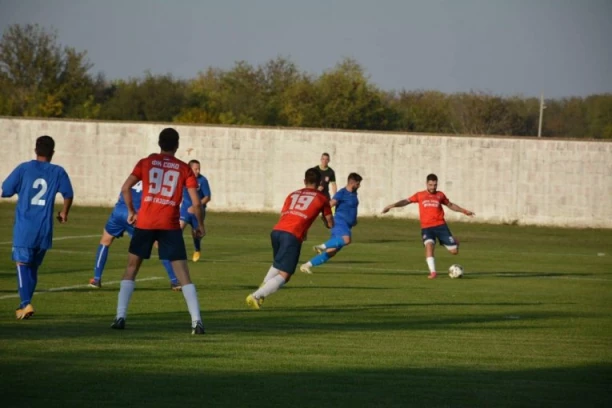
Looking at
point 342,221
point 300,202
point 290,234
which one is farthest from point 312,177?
point 342,221

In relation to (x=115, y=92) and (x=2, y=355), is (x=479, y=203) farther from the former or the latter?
(x=115, y=92)

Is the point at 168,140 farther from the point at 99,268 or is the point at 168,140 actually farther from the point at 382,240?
the point at 382,240

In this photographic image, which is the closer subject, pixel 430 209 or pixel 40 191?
pixel 40 191

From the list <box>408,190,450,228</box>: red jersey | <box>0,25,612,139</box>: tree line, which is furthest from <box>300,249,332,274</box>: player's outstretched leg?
<box>0,25,612,139</box>: tree line

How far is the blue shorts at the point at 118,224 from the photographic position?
17000 millimetres

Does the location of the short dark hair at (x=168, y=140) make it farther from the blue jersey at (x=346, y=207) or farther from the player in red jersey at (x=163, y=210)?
the blue jersey at (x=346, y=207)

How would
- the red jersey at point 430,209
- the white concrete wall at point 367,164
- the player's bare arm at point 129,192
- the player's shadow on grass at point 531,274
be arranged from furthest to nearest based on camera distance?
1. the white concrete wall at point 367,164
2. the player's shadow on grass at point 531,274
3. the red jersey at point 430,209
4. the player's bare arm at point 129,192

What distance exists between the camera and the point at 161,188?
11.6m

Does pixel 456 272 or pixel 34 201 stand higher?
pixel 34 201

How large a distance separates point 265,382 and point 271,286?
546 cm

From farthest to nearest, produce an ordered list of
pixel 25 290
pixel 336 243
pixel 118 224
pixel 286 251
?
1. pixel 336 243
2. pixel 118 224
3. pixel 286 251
4. pixel 25 290

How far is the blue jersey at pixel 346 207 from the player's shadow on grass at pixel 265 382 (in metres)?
11.8

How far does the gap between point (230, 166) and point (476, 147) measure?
343 inches

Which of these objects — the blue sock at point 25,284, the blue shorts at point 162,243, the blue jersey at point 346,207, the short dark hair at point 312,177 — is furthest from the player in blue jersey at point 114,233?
the blue jersey at point 346,207
